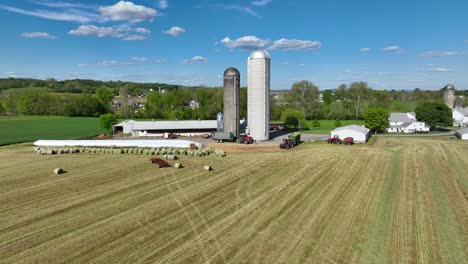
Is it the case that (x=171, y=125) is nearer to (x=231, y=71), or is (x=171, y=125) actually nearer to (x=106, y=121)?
(x=106, y=121)

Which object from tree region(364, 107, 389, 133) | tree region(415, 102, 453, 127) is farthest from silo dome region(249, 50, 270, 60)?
tree region(415, 102, 453, 127)

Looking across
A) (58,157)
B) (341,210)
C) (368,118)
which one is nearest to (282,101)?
(368,118)

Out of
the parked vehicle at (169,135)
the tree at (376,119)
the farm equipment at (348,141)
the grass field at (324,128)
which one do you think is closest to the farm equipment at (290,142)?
the farm equipment at (348,141)

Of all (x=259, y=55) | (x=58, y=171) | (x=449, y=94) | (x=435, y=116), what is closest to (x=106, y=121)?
(x=259, y=55)

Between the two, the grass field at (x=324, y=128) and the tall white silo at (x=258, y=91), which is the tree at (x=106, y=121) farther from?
the grass field at (x=324, y=128)

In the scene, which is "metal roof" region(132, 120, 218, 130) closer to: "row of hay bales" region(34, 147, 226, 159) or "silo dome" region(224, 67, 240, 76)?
"silo dome" region(224, 67, 240, 76)

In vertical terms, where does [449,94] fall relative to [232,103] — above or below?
above
